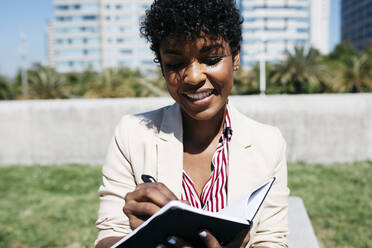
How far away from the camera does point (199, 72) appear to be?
1467mm

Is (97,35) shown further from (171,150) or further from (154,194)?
(154,194)

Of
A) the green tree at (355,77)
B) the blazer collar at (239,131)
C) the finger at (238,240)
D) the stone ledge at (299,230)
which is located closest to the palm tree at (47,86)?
the green tree at (355,77)

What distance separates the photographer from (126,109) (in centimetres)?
669

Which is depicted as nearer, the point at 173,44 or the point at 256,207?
the point at 256,207

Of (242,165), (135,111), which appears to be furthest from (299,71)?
(242,165)

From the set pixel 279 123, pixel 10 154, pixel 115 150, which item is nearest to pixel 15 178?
pixel 10 154

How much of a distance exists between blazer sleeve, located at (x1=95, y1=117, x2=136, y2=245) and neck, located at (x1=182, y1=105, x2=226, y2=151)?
0.31 m

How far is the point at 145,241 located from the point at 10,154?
6814 mm

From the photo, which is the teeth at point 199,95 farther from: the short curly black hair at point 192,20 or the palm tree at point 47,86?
the palm tree at point 47,86

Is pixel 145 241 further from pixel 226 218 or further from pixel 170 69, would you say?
pixel 170 69

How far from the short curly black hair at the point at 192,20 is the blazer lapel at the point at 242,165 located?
0.42m

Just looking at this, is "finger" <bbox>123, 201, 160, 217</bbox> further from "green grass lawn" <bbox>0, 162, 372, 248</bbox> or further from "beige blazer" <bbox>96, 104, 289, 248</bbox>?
"green grass lawn" <bbox>0, 162, 372, 248</bbox>

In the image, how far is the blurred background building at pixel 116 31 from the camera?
83.2 metres

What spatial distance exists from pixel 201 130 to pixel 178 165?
9.2 inches
